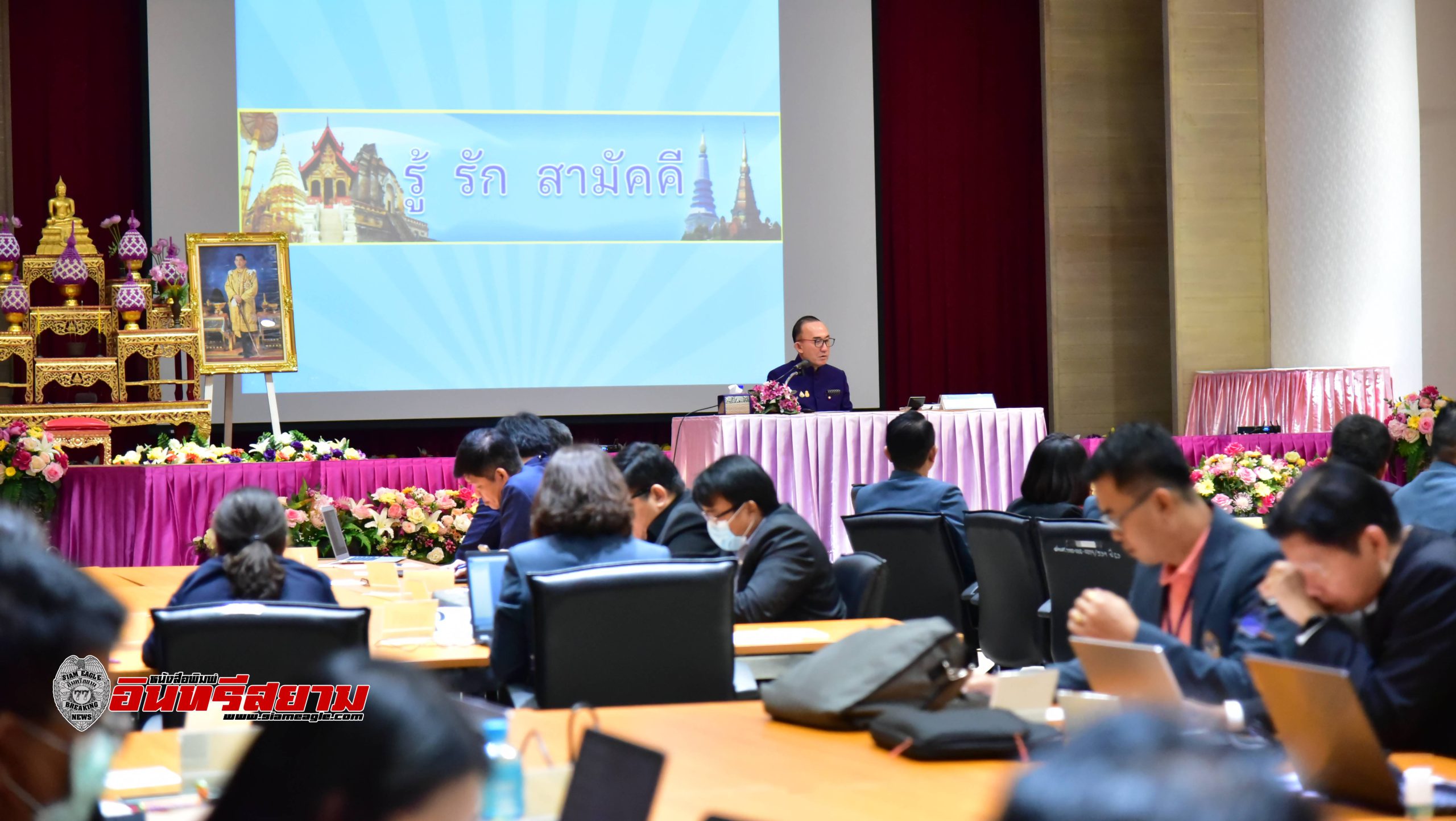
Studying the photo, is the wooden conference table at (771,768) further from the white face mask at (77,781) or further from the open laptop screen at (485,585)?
the open laptop screen at (485,585)

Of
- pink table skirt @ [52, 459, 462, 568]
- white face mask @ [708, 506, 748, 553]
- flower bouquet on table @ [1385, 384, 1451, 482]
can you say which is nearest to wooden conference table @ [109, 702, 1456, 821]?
white face mask @ [708, 506, 748, 553]

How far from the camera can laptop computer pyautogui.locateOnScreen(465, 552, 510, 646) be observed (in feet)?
10.8

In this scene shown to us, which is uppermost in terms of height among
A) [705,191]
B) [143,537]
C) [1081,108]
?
[1081,108]

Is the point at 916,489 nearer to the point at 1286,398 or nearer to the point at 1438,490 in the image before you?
the point at 1438,490

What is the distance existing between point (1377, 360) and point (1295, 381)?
0.50 metres

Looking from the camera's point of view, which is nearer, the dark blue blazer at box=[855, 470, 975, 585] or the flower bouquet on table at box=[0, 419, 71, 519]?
the dark blue blazer at box=[855, 470, 975, 585]

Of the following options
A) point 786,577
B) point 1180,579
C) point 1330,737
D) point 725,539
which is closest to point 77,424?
point 725,539

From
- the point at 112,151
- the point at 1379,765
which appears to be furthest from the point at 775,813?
the point at 112,151

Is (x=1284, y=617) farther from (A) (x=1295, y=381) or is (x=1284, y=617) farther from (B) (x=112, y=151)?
(B) (x=112, y=151)

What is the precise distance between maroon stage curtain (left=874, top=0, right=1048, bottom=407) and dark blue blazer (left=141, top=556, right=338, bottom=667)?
25.7ft

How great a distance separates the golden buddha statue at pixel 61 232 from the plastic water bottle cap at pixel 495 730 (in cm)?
719

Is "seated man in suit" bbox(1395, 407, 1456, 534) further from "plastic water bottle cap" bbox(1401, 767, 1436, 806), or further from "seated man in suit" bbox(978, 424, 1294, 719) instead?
"plastic water bottle cap" bbox(1401, 767, 1436, 806)

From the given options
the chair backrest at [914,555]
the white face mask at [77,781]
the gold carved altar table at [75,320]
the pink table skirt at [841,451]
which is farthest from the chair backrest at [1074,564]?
the gold carved altar table at [75,320]

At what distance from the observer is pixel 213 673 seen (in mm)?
2709
